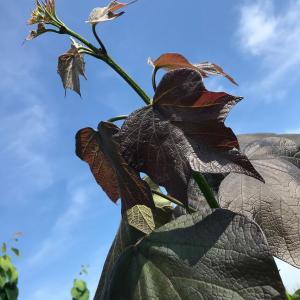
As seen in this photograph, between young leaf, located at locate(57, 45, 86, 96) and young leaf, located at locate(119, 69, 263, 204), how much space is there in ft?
0.49

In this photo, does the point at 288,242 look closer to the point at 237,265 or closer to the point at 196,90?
the point at 237,265

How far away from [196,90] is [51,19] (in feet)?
0.81

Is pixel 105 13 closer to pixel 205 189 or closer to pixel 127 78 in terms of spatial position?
pixel 127 78

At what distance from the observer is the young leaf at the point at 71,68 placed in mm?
640

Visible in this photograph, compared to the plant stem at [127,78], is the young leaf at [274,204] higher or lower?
lower

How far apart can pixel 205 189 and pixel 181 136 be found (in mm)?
96

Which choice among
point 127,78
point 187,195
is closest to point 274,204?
point 187,195

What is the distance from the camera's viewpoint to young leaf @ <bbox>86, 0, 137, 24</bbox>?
0.62m

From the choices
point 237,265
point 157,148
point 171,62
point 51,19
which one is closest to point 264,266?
point 237,265

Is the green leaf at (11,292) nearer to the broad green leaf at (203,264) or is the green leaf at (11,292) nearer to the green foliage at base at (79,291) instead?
the green foliage at base at (79,291)

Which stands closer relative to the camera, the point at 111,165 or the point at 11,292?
the point at 111,165

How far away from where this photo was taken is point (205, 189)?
580mm

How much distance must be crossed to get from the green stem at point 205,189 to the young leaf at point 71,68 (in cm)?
18

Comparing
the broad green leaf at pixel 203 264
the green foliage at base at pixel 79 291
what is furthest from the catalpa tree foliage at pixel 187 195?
the green foliage at base at pixel 79 291
